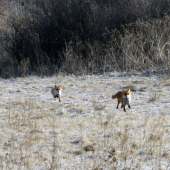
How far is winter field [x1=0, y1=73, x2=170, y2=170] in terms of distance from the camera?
153 inches

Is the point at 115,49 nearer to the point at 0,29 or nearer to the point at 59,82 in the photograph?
the point at 59,82

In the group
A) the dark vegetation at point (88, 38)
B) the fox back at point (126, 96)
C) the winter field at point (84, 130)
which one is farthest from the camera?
the dark vegetation at point (88, 38)

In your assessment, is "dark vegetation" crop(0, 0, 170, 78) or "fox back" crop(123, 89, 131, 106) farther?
"dark vegetation" crop(0, 0, 170, 78)

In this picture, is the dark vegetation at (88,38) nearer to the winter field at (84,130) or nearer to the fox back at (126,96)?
the winter field at (84,130)

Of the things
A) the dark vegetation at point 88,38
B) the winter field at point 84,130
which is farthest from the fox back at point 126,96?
the dark vegetation at point 88,38

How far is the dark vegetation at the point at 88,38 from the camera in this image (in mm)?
11281

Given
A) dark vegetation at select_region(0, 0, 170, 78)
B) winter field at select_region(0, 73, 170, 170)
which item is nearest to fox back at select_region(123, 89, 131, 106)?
winter field at select_region(0, 73, 170, 170)

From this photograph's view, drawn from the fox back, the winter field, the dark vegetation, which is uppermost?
Result: the dark vegetation

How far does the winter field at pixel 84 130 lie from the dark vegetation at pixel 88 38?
291 cm

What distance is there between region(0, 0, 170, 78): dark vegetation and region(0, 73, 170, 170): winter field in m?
2.91

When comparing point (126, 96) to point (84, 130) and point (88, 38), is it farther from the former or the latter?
point (88, 38)

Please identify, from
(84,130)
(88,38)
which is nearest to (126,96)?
(84,130)

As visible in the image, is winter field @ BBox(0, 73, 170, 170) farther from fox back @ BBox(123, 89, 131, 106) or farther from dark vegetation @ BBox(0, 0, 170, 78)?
dark vegetation @ BBox(0, 0, 170, 78)

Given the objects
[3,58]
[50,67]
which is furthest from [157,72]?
[3,58]
